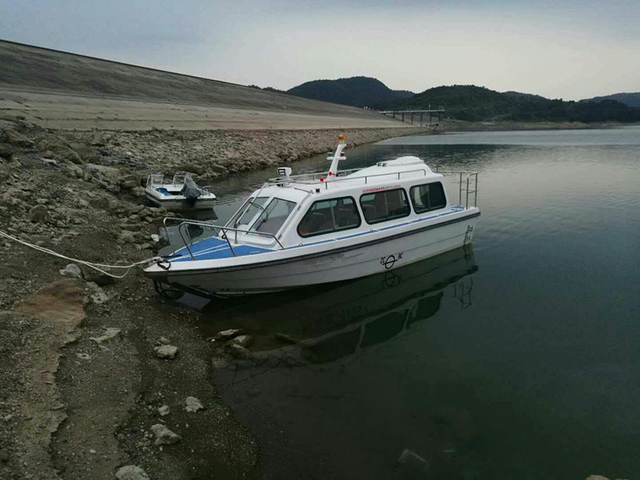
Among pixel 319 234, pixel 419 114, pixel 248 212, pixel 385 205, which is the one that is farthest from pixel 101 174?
pixel 419 114

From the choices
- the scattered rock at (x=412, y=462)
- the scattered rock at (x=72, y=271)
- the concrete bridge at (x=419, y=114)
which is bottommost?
the concrete bridge at (x=419, y=114)

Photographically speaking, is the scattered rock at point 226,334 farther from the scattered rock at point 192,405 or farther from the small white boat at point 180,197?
the small white boat at point 180,197

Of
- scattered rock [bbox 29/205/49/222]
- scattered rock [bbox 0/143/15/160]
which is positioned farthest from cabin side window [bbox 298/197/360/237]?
scattered rock [bbox 0/143/15/160]

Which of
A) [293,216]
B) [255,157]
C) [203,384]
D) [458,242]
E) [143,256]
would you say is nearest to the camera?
[203,384]

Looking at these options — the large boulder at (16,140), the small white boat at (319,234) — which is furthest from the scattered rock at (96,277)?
the large boulder at (16,140)

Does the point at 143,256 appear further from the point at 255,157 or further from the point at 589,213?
the point at 255,157

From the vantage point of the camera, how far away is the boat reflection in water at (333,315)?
306 inches

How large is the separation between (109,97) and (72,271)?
34.6m

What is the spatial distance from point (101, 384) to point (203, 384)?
1411 mm

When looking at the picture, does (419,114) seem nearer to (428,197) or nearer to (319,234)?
(428,197)

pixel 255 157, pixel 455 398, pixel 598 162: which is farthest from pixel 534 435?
pixel 598 162

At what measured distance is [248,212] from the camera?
35.6ft

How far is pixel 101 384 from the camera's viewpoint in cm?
559

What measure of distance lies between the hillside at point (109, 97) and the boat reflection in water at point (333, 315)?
21.1 meters
